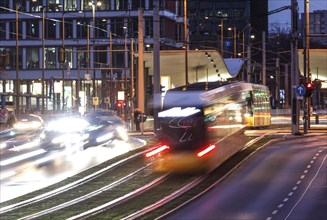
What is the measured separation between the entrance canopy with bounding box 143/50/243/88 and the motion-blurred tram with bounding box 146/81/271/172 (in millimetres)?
34601

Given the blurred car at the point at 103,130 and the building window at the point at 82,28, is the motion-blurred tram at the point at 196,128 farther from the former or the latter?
the building window at the point at 82,28

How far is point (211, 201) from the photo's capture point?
20.3m

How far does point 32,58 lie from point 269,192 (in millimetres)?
96206

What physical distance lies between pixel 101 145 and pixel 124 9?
241ft

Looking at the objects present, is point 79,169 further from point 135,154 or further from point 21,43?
point 21,43

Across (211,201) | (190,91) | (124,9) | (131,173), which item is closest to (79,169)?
(131,173)

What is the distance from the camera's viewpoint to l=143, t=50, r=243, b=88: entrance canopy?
214 ft

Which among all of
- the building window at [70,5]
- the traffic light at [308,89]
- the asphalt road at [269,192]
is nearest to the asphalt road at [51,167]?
the asphalt road at [269,192]

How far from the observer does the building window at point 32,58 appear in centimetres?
11369

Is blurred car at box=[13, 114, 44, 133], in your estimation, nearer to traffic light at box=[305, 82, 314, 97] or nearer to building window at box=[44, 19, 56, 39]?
traffic light at box=[305, 82, 314, 97]

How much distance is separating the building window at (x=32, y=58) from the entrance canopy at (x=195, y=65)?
37207 millimetres

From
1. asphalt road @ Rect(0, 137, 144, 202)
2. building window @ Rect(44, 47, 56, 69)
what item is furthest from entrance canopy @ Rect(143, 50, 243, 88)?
building window @ Rect(44, 47, 56, 69)

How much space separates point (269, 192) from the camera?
21.5 meters

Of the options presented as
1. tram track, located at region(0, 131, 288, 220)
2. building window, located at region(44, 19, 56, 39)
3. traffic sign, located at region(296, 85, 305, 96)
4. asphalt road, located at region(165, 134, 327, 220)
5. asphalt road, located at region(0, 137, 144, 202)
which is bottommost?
asphalt road, located at region(0, 137, 144, 202)
